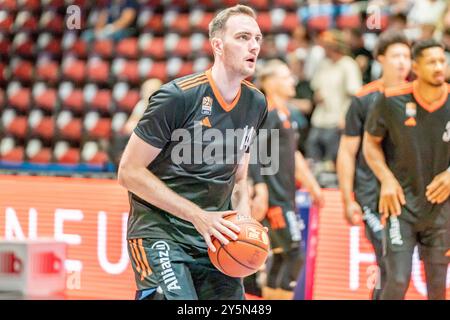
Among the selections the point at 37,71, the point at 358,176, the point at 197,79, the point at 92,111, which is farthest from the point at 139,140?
the point at 37,71

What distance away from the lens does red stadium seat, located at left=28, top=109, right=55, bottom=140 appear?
42.7ft

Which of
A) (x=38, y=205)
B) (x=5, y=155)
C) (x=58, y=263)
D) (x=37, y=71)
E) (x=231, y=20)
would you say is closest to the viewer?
(x=58, y=263)

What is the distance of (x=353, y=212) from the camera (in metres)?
8.30

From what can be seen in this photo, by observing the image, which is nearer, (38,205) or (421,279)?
(421,279)

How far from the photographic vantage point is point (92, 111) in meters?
13.0

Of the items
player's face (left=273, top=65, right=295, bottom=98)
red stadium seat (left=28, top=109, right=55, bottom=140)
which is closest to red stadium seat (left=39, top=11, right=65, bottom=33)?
red stadium seat (left=28, top=109, right=55, bottom=140)

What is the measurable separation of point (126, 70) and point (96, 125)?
921mm

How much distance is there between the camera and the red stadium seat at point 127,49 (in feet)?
44.0

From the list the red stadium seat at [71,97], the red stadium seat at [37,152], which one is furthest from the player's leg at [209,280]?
the red stadium seat at [71,97]

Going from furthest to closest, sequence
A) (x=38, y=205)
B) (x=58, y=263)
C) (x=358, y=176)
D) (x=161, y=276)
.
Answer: (x=38, y=205) → (x=358, y=176) → (x=161, y=276) → (x=58, y=263)

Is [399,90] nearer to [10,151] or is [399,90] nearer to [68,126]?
[68,126]

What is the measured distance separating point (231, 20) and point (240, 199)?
3.21 ft

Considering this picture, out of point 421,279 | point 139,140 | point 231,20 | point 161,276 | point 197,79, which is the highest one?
point 231,20

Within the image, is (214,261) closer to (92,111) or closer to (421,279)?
(421,279)
